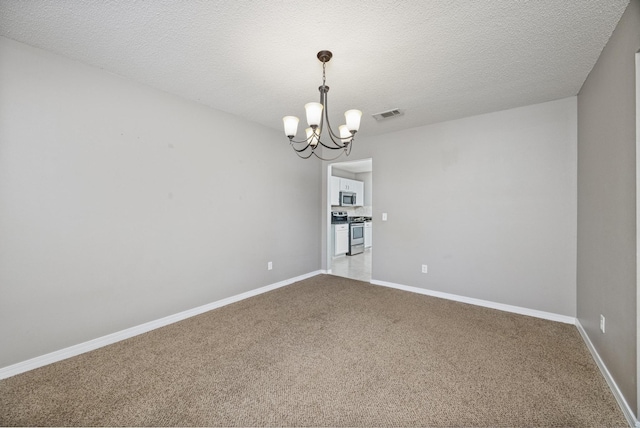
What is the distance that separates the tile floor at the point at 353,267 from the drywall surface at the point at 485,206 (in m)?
0.63

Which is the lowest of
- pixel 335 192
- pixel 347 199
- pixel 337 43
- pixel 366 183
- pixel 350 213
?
pixel 350 213

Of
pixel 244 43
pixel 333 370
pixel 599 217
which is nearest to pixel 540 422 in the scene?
pixel 333 370

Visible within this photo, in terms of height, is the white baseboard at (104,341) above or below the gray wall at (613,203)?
below

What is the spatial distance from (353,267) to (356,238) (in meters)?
1.64

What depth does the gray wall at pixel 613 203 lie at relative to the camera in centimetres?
152

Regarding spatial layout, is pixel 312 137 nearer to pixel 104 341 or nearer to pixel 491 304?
pixel 104 341

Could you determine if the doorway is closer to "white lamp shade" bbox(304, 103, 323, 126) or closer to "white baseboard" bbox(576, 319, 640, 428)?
"white lamp shade" bbox(304, 103, 323, 126)

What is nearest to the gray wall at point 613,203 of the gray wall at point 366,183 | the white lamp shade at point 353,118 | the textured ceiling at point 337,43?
the textured ceiling at point 337,43

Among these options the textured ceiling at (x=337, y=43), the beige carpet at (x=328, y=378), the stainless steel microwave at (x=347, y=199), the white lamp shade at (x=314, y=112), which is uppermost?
the textured ceiling at (x=337, y=43)

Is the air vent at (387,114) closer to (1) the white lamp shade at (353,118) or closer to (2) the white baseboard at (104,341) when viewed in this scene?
(1) the white lamp shade at (353,118)

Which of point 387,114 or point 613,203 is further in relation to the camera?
point 387,114

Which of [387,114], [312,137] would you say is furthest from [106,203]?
[387,114]

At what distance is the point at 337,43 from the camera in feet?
6.30

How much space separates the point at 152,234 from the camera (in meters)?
2.63
